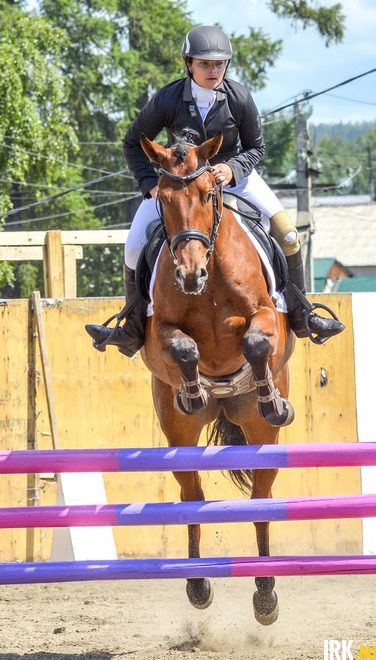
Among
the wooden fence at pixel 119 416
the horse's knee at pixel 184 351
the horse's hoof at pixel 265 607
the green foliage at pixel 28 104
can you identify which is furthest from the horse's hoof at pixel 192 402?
the green foliage at pixel 28 104

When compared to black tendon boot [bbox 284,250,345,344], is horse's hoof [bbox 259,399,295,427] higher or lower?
lower

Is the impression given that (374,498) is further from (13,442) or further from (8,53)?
(8,53)

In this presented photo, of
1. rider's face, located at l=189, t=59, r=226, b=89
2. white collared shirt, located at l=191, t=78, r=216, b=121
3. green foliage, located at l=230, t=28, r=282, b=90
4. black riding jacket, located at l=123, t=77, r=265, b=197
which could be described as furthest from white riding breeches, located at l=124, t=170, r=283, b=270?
green foliage, located at l=230, t=28, r=282, b=90

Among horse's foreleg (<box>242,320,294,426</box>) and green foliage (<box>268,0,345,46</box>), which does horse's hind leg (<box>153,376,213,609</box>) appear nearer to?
horse's foreleg (<box>242,320,294,426</box>)

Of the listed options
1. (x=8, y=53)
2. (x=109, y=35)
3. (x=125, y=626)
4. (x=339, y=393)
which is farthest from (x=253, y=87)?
(x=125, y=626)

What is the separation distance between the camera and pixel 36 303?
862 centimetres

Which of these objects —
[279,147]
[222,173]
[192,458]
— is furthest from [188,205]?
[279,147]

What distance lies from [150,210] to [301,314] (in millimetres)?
1146

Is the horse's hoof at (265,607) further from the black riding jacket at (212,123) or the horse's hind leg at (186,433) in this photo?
the black riding jacket at (212,123)

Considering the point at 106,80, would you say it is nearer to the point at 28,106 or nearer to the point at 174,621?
the point at 28,106

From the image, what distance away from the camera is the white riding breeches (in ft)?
19.6

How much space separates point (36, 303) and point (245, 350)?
3.99 m

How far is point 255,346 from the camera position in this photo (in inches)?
195

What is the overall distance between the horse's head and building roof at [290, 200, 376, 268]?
1818 inches
